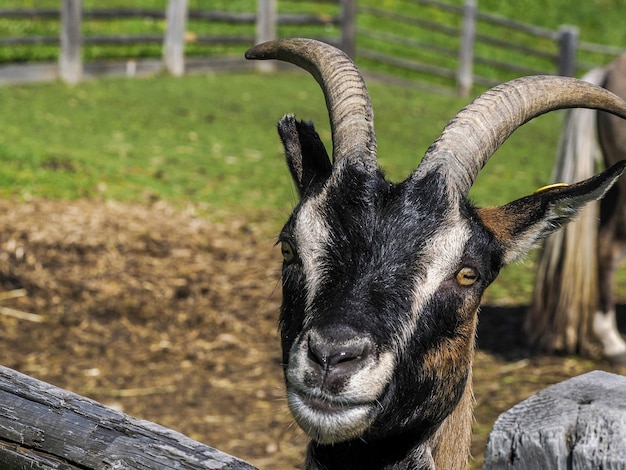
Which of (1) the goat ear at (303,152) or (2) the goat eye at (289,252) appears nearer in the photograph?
(2) the goat eye at (289,252)

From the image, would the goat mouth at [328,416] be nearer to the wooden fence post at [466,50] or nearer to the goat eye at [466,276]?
the goat eye at [466,276]

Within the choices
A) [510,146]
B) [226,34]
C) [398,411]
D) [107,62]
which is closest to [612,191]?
[398,411]

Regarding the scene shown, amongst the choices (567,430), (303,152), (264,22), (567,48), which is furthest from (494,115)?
(264,22)

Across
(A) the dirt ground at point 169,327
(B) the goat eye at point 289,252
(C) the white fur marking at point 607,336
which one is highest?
(B) the goat eye at point 289,252

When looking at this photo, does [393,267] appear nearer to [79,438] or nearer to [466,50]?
[79,438]

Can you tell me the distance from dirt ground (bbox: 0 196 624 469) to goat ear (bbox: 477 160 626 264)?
2933 mm

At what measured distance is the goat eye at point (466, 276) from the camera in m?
3.23

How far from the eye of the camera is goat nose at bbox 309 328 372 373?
8.94 feet

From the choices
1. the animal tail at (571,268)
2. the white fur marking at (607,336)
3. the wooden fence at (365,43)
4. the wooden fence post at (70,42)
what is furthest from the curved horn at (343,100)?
the wooden fence post at (70,42)

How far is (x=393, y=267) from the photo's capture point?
3066 mm

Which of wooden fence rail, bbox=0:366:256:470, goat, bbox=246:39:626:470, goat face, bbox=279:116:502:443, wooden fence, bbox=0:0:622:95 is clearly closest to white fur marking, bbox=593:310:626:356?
goat, bbox=246:39:626:470

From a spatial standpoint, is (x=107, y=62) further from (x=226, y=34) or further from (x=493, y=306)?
(x=493, y=306)

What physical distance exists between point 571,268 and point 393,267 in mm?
4753

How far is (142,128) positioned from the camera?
1334 centimetres
